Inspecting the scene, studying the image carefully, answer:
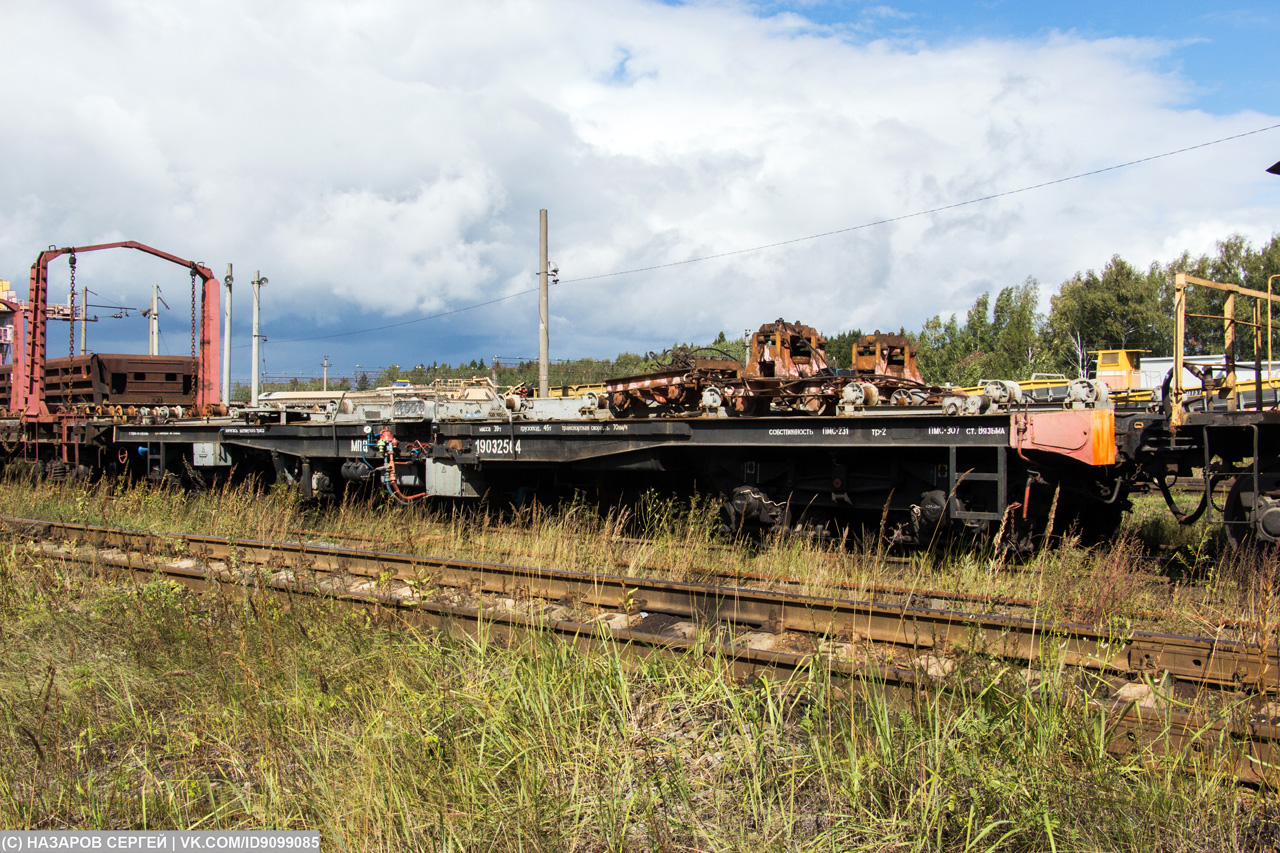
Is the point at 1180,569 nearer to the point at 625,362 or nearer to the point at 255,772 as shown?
the point at 255,772

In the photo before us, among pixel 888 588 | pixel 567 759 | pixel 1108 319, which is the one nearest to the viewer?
pixel 567 759

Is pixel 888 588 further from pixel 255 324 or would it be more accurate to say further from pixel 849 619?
pixel 255 324

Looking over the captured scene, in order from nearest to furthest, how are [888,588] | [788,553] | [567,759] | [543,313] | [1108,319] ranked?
[567,759] < [888,588] < [788,553] < [543,313] < [1108,319]

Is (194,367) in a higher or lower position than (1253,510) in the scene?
higher

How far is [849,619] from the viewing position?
5434 millimetres

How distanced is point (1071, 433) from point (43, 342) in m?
18.2

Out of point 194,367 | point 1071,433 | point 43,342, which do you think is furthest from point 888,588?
point 43,342

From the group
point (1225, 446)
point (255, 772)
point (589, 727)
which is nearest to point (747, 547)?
point (1225, 446)

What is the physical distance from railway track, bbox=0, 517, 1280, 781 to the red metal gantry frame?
9.53 metres

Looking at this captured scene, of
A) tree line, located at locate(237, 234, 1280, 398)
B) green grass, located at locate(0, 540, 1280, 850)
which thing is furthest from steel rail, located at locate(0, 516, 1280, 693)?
tree line, located at locate(237, 234, 1280, 398)

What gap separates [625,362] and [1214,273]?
38.4 meters

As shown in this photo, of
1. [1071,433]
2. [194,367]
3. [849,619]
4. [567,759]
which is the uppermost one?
[194,367]

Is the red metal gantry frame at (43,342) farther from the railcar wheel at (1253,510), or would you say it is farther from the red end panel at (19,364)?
the railcar wheel at (1253,510)

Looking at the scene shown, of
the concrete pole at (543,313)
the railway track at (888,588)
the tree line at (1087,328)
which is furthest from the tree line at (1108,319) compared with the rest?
the railway track at (888,588)
